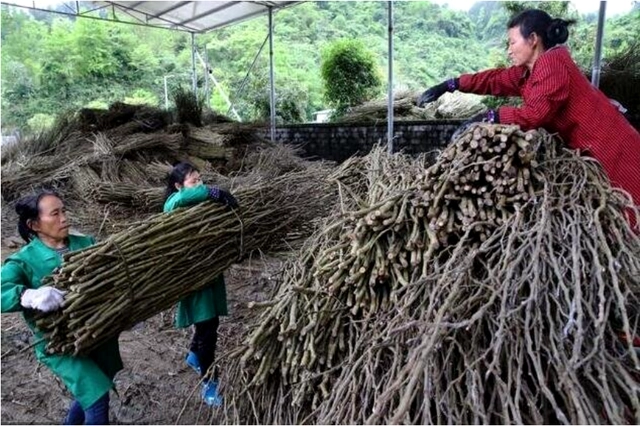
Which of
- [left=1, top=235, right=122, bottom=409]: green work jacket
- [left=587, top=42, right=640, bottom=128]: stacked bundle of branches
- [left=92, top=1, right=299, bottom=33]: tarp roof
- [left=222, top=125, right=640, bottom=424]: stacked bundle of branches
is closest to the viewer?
[left=222, top=125, right=640, bottom=424]: stacked bundle of branches

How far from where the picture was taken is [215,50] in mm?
24016

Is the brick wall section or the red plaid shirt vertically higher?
the red plaid shirt

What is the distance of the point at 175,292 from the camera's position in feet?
8.45

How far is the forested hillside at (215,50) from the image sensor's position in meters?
21.4

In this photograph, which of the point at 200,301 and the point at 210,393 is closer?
the point at 210,393

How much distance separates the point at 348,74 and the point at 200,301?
9624 millimetres

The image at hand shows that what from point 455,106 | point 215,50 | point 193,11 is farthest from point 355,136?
point 215,50

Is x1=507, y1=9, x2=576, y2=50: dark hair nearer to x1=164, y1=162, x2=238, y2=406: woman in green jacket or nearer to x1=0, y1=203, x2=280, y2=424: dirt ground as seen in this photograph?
x1=164, y1=162, x2=238, y2=406: woman in green jacket

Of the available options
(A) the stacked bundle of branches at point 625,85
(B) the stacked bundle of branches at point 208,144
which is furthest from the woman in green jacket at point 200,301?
(A) the stacked bundle of branches at point 625,85

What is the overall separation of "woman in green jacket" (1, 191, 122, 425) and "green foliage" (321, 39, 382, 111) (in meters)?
9.65

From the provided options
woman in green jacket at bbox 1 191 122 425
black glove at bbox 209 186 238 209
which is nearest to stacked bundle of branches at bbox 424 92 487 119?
black glove at bbox 209 186 238 209

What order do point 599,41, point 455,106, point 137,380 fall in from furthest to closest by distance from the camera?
point 455,106, point 599,41, point 137,380

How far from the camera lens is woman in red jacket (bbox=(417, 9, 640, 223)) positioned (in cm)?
192

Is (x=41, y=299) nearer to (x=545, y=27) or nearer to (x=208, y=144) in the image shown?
(x=545, y=27)
